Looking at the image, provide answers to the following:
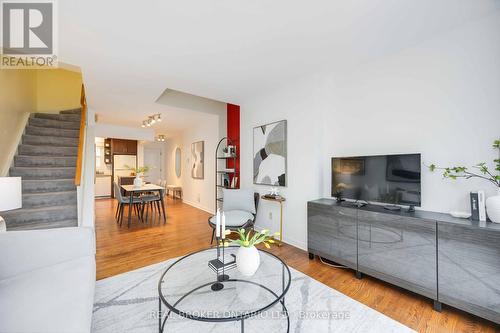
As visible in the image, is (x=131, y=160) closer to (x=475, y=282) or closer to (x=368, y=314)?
(x=368, y=314)

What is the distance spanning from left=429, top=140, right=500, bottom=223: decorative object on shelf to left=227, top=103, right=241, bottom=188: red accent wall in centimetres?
318

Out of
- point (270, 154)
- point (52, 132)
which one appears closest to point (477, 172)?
point (270, 154)

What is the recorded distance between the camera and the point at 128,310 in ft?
5.87

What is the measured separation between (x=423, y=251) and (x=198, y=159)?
207 inches

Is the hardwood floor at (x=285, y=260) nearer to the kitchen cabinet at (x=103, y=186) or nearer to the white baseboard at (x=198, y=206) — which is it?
the white baseboard at (x=198, y=206)

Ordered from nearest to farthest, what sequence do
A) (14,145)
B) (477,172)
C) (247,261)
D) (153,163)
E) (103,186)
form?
(247,261) → (477,172) → (14,145) → (103,186) → (153,163)

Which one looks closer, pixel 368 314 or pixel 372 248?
pixel 368 314

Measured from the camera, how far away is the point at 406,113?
92.0 inches

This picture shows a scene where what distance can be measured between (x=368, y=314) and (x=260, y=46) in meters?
2.71

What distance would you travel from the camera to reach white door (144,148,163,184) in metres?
8.77

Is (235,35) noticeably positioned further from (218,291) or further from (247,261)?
(218,291)

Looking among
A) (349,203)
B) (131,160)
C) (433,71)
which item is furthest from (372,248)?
(131,160)

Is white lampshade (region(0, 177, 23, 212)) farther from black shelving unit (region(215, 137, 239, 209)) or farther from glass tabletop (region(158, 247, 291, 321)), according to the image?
black shelving unit (region(215, 137, 239, 209))

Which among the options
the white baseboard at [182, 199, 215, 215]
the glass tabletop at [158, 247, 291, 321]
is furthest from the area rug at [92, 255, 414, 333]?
the white baseboard at [182, 199, 215, 215]
